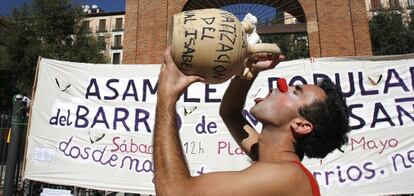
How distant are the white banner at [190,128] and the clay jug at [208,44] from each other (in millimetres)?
2865

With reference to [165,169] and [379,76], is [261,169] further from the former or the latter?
[379,76]

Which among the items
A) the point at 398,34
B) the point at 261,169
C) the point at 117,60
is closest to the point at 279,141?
the point at 261,169

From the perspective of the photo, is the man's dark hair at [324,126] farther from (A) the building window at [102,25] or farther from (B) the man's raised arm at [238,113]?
(A) the building window at [102,25]

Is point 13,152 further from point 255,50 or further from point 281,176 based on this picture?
point 281,176

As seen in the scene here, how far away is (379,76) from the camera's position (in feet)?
14.8

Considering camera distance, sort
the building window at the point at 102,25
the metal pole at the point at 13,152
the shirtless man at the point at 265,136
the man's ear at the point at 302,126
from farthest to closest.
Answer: the building window at the point at 102,25
the metal pole at the point at 13,152
the man's ear at the point at 302,126
the shirtless man at the point at 265,136

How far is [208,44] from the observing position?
1554 mm

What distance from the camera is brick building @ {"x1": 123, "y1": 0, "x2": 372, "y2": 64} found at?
30.3 feet

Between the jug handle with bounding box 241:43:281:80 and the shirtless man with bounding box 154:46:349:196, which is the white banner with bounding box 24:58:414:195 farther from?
the jug handle with bounding box 241:43:281:80

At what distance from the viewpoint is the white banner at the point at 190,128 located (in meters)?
4.25

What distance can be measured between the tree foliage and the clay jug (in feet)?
84.4

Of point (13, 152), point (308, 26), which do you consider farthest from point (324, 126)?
point (308, 26)

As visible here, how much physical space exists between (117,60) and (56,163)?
178 feet

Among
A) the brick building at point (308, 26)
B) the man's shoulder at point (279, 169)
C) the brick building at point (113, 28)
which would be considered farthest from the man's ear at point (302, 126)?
the brick building at point (113, 28)
